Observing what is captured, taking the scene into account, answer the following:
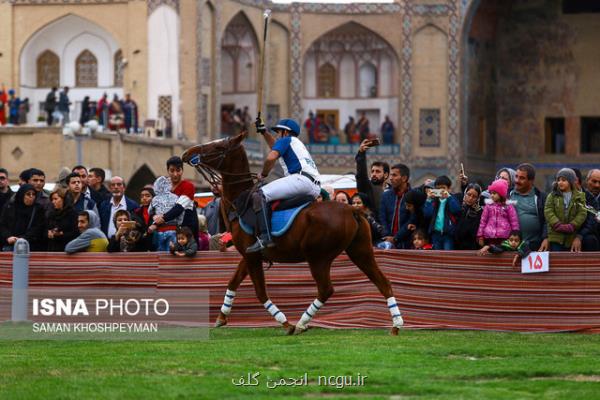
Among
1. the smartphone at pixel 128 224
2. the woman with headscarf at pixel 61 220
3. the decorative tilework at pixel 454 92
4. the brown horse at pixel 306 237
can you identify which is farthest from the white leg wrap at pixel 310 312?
the decorative tilework at pixel 454 92

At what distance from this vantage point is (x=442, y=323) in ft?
46.5

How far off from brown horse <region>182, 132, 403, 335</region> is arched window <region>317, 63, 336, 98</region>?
38478 mm

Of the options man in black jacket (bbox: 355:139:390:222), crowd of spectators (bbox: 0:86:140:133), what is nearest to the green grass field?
man in black jacket (bbox: 355:139:390:222)

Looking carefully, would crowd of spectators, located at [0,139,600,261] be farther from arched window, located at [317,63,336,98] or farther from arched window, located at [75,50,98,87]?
arched window, located at [317,63,336,98]

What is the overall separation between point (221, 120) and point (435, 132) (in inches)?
278

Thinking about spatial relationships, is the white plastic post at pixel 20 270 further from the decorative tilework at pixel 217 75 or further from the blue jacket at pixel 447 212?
the decorative tilework at pixel 217 75

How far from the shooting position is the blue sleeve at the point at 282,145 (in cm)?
1310

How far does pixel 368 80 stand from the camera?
171 feet

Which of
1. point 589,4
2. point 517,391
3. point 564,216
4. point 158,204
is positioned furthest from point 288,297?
point 589,4

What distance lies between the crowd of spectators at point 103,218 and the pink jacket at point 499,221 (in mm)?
2820

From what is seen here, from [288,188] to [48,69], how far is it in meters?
35.9

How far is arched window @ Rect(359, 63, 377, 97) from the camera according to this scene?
51.7 m

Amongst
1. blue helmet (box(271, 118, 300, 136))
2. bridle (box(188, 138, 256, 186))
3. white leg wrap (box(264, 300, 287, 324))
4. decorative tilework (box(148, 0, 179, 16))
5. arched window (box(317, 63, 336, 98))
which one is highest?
decorative tilework (box(148, 0, 179, 16))

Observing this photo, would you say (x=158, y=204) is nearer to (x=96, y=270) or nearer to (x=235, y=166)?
(x=96, y=270)
